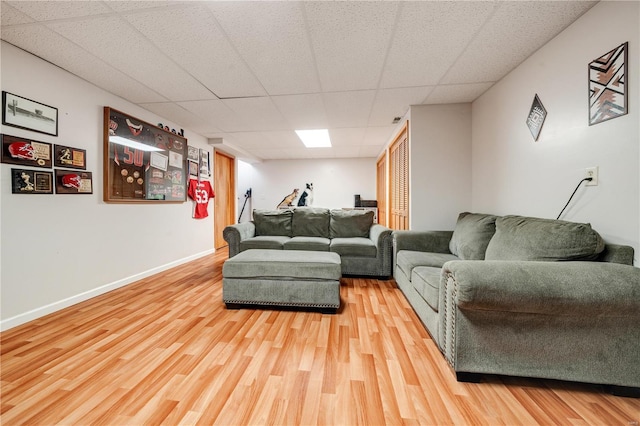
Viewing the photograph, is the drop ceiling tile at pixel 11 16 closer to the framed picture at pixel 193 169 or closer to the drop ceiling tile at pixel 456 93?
the framed picture at pixel 193 169

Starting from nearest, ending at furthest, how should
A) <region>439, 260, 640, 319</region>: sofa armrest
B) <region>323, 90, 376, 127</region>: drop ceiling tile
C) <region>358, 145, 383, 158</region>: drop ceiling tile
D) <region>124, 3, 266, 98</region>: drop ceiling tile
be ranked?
<region>439, 260, 640, 319</region>: sofa armrest → <region>124, 3, 266, 98</region>: drop ceiling tile → <region>323, 90, 376, 127</region>: drop ceiling tile → <region>358, 145, 383, 158</region>: drop ceiling tile

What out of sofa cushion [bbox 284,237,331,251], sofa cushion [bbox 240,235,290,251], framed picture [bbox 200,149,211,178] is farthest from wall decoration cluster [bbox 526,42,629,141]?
framed picture [bbox 200,149,211,178]

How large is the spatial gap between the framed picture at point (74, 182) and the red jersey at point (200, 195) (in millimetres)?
1572

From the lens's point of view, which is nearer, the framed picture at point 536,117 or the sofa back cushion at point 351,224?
the framed picture at point 536,117

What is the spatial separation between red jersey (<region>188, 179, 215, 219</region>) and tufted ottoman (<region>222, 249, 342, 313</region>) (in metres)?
2.41

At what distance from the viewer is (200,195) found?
4250 millimetres

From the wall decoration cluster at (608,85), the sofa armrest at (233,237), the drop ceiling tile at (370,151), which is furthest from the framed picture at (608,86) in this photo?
the drop ceiling tile at (370,151)

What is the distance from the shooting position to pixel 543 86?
192cm

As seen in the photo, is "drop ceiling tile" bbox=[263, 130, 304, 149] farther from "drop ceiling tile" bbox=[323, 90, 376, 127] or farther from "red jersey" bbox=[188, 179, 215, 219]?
"red jersey" bbox=[188, 179, 215, 219]

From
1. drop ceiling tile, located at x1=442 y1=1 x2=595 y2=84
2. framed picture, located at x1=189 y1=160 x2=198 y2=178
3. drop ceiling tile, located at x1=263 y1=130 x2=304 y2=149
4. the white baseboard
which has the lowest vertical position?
the white baseboard

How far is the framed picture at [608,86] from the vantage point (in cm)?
135

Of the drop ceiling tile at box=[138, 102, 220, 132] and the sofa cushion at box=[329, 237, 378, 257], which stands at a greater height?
the drop ceiling tile at box=[138, 102, 220, 132]

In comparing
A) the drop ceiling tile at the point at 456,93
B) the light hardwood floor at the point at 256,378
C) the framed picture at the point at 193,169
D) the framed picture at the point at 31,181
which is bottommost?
the light hardwood floor at the point at 256,378

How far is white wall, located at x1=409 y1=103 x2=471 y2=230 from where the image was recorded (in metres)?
3.05
